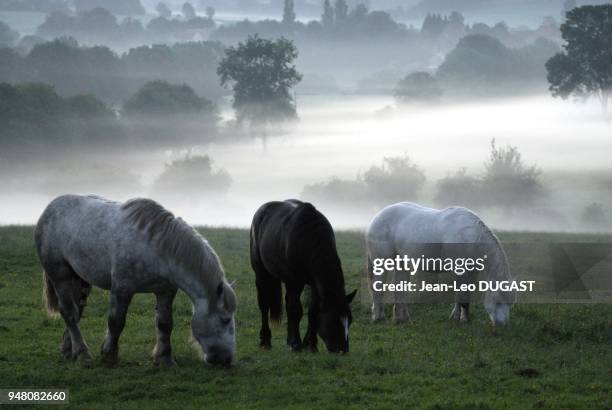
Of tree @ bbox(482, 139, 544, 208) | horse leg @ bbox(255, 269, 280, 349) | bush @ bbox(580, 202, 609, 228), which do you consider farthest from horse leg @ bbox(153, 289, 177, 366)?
tree @ bbox(482, 139, 544, 208)

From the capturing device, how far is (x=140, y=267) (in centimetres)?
1280

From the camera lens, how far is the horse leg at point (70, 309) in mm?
13555

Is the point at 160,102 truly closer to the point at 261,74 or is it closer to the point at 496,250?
the point at 261,74

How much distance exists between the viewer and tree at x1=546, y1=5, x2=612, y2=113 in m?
96.6

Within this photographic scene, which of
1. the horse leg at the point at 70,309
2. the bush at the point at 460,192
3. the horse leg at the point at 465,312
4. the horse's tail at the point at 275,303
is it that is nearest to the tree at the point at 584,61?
the bush at the point at 460,192

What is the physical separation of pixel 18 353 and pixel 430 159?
333 ft

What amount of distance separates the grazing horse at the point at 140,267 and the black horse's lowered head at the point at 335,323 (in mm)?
1419

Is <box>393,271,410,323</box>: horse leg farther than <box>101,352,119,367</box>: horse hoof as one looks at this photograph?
Yes

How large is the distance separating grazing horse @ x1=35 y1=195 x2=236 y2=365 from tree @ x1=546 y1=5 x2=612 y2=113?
87.8 meters

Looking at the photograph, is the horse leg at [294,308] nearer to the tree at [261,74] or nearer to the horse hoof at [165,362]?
the horse hoof at [165,362]

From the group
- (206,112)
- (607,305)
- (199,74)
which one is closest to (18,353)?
(607,305)

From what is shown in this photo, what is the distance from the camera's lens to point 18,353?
14.4 meters

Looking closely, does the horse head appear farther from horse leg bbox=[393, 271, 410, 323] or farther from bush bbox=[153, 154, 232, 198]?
bush bbox=[153, 154, 232, 198]

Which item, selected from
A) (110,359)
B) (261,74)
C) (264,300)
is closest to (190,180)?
(261,74)
